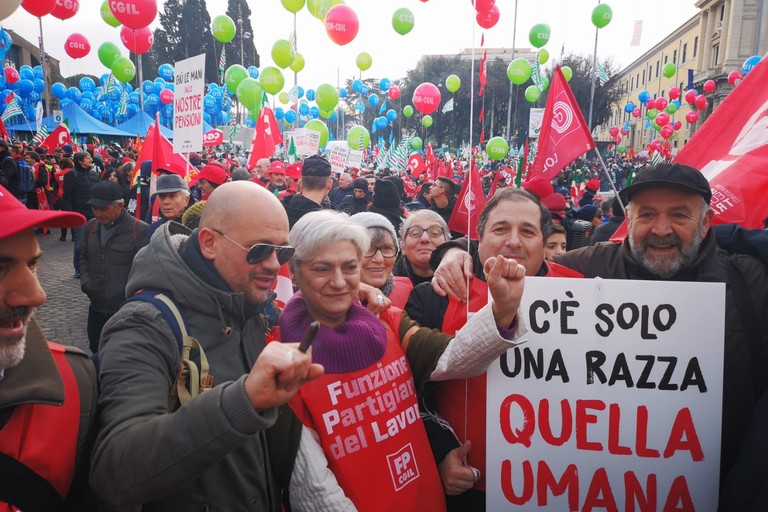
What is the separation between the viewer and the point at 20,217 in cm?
127

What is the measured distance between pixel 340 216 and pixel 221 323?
2.20ft

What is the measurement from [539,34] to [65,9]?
559 inches

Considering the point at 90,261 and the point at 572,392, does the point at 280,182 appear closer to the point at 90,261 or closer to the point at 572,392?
the point at 90,261

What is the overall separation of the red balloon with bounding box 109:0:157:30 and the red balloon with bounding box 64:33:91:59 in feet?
36.2

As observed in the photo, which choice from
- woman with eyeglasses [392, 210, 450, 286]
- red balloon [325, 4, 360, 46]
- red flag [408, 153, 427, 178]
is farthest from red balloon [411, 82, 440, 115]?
woman with eyeglasses [392, 210, 450, 286]

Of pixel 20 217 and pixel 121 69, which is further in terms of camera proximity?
pixel 121 69

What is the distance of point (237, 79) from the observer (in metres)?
18.0

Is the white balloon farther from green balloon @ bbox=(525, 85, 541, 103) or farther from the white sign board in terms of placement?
green balloon @ bbox=(525, 85, 541, 103)

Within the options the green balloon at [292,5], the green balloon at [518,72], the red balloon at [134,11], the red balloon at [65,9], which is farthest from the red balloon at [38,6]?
the green balloon at [518,72]

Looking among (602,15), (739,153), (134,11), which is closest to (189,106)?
(134,11)

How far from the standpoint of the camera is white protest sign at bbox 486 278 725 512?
6.30 ft

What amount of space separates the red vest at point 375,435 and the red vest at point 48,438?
656 millimetres

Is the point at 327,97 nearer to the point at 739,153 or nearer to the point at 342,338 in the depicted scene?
the point at 739,153

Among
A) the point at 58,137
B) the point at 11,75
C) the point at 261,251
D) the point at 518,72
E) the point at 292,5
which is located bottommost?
the point at 261,251
